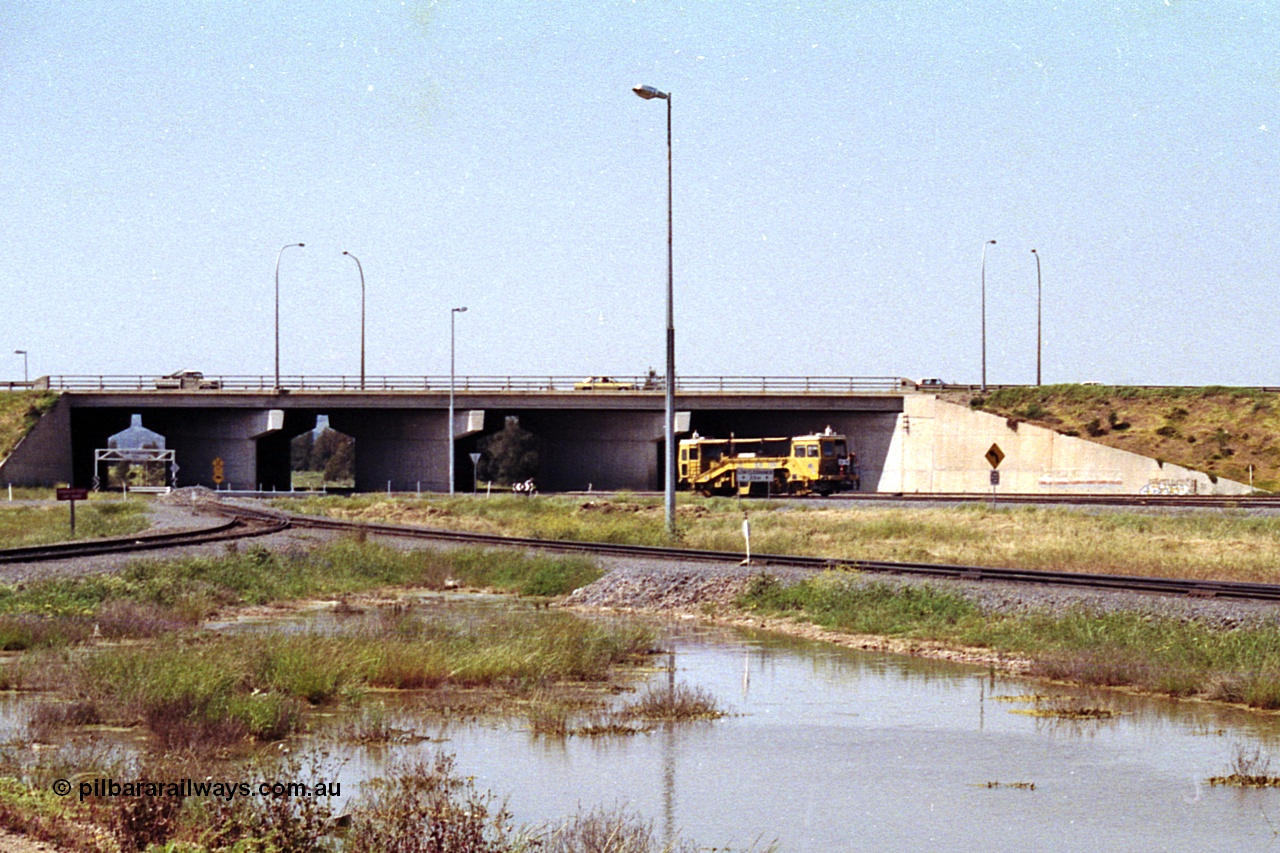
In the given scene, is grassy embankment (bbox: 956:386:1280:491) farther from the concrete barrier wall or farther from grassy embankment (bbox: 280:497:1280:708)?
grassy embankment (bbox: 280:497:1280:708)

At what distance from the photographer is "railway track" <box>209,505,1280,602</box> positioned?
69.6 ft

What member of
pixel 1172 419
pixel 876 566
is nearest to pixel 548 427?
pixel 1172 419

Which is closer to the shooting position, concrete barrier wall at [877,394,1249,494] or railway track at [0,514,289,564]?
railway track at [0,514,289,564]

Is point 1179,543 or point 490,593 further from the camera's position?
point 1179,543

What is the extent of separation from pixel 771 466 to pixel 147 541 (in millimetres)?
35082

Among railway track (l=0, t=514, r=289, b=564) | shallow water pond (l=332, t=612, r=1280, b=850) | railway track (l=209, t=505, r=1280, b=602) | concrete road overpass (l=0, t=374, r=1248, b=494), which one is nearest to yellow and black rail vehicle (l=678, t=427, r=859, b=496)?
concrete road overpass (l=0, t=374, r=1248, b=494)

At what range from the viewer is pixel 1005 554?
107ft

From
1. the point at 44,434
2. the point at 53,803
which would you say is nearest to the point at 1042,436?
the point at 44,434

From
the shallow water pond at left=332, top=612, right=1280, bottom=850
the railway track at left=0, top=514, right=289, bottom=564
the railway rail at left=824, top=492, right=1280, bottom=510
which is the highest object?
the railway rail at left=824, top=492, right=1280, bottom=510

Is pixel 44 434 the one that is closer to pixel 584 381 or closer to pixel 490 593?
pixel 584 381

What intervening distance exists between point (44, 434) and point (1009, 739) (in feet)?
223

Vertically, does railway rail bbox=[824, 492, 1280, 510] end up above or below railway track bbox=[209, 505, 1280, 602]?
above

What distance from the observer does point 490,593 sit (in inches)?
1181

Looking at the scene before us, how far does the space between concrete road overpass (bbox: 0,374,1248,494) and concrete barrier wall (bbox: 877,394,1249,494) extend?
7 centimetres
